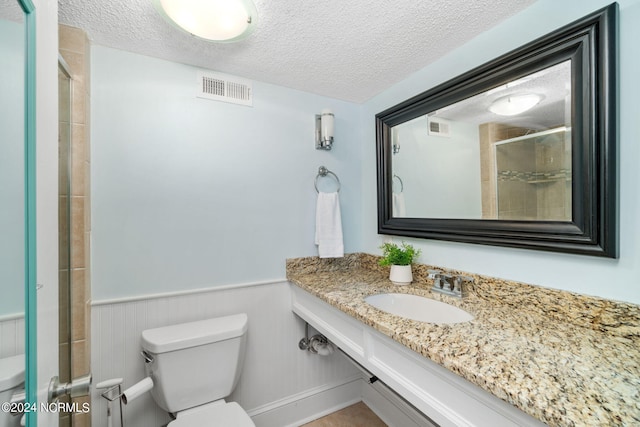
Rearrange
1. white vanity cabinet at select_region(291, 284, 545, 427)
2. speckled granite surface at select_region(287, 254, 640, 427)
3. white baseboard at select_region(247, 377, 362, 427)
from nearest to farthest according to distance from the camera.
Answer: speckled granite surface at select_region(287, 254, 640, 427) → white vanity cabinet at select_region(291, 284, 545, 427) → white baseboard at select_region(247, 377, 362, 427)

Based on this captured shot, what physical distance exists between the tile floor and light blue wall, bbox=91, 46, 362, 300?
1.00 meters

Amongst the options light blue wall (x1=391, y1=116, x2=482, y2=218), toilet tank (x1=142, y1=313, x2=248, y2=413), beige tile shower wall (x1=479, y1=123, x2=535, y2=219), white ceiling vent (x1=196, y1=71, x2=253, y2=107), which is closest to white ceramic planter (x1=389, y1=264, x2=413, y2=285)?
light blue wall (x1=391, y1=116, x2=482, y2=218)

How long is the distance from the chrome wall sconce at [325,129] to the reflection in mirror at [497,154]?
453mm

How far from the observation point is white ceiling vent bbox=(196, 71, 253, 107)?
1.51m

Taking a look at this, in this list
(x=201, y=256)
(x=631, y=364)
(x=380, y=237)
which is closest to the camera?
(x=631, y=364)

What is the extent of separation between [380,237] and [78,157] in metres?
1.65

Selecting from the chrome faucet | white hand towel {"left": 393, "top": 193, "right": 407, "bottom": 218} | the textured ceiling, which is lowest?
the chrome faucet

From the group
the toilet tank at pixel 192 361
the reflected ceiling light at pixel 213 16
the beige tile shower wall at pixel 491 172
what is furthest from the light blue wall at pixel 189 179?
the beige tile shower wall at pixel 491 172

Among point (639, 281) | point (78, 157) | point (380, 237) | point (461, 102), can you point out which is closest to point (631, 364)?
point (639, 281)

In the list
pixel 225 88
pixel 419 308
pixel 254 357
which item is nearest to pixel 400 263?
pixel 419 308

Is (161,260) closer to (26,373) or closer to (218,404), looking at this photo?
(218,404)

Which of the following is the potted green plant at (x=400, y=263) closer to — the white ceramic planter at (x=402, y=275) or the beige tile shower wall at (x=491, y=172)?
the white ceramic planter at (x=402, y=275)

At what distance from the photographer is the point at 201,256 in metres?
1.50

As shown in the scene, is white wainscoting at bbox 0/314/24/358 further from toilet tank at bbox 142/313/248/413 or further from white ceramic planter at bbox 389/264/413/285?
white ceramic planter at bbox 389/264/413/285
